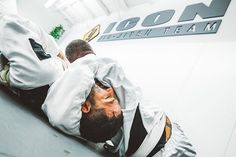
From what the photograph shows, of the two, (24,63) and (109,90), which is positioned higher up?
(109,90)

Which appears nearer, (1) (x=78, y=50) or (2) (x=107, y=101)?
(2) (x=107, y=101)

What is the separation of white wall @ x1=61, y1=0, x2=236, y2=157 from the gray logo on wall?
0.23ft

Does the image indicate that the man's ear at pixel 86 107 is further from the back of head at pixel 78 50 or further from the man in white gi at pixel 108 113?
the back of head at pixel 78 50

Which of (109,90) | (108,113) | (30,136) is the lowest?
(30,136)

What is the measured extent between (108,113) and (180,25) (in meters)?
1.99

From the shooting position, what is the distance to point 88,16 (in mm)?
5590

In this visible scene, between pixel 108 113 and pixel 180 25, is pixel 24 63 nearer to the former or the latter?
pixel 108 113

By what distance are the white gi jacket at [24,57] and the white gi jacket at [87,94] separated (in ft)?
0.31

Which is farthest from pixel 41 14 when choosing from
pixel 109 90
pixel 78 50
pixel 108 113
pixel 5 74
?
pixel 108 113

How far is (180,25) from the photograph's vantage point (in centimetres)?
290

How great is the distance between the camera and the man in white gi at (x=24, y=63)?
4.07 feet

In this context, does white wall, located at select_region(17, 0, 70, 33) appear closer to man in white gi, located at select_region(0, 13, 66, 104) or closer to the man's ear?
man in white gi, located at select_region(0, 13, 66, 104)

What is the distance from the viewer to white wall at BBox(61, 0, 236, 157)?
1.80m

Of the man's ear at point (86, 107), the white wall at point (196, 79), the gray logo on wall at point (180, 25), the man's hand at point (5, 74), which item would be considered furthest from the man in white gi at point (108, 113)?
the gray logo on wall at point (180, 25)
